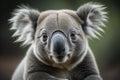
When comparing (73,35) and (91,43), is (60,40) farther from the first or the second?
(91,43)

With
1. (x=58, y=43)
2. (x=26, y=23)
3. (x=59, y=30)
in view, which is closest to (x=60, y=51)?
(x=58, y=43)

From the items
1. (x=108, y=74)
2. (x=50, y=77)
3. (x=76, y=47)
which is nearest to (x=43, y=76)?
(x=50, y=77)

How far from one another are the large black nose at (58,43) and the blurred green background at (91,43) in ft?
16.8

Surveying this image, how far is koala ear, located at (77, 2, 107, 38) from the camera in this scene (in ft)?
14.8

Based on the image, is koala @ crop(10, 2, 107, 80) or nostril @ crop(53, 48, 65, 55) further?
koala @ crop(10, 2, 107, 80)

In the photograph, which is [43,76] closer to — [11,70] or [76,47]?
[76,47]

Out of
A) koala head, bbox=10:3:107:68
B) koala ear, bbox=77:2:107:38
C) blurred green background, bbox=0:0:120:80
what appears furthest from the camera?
blurred green background, bbox=0:0:120:80

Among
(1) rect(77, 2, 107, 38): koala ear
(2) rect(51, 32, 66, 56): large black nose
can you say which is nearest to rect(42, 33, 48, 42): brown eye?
(2) rect(51, 32, 66, 56): large black nose

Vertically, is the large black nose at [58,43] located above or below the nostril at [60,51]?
above

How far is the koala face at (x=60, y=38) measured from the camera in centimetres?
398

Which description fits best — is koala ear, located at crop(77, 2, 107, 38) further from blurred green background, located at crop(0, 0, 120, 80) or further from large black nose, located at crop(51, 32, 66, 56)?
blurred green background, located at crop(0, 0, 120, 80)

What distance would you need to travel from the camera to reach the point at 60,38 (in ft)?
13.2

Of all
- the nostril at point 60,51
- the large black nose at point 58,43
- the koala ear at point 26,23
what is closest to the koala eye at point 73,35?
the large black nose at point 58,43

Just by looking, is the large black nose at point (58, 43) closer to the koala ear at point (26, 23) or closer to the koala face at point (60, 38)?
the koala face at point (60, 38)
